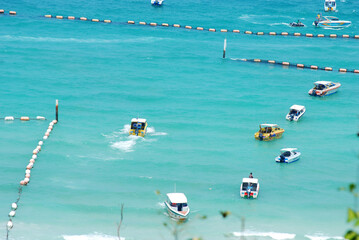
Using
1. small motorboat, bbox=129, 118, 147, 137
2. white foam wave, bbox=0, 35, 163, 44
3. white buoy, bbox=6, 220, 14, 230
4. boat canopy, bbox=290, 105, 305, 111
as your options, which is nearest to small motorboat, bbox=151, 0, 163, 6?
white foam wave, bbox=0, 35, 163, 44

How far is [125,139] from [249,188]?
58.6ft

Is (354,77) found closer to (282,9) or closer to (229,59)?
(229,59)

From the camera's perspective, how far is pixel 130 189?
191 ft

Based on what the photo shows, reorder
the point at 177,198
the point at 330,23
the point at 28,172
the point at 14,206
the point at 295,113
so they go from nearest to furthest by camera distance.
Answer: the point at 177,198 < the point at 14,206 < the point at 28,172 < the point at 295,113 < the point at 330,23

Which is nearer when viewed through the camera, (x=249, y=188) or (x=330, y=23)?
(x=249, y=188)

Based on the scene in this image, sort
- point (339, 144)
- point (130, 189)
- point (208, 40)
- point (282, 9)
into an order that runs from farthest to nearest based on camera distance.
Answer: point (282, 9)
point (208, 40)
point (339, 144)
point (130, 189)

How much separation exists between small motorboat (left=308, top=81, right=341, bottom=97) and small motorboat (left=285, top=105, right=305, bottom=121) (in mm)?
11047

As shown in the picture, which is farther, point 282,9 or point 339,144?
point 282,9

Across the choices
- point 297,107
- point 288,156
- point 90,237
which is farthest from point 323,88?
point 90,237

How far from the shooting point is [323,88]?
9075 cm

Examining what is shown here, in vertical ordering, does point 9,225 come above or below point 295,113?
below

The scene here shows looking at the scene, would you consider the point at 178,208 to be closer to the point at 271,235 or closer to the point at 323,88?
the point at 271,235

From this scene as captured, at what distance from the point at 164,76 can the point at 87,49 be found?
19.5 metres

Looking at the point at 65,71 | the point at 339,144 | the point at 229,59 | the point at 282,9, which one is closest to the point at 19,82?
the point at 65,71
